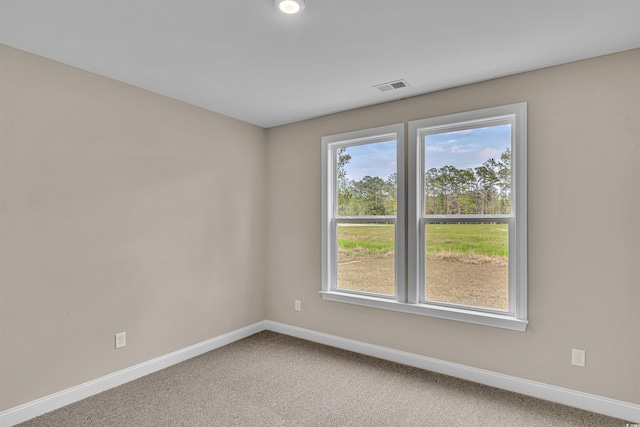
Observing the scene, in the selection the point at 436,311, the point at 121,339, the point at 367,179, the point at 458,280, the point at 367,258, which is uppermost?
the point at 367,179

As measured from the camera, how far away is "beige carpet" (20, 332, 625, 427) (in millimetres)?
2312

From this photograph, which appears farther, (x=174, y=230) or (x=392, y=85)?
(x=174, y=230)

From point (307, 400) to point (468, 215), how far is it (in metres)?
1.99

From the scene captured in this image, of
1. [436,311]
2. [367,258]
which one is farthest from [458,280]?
[367,258]

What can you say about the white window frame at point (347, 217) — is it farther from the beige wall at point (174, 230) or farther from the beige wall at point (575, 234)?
the beige wall at point (575, 234)

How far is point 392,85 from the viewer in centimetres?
293

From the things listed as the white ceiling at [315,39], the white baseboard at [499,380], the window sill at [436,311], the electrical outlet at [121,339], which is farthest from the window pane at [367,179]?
the electrical outlet at [121,339]

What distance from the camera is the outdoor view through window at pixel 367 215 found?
3449 mm

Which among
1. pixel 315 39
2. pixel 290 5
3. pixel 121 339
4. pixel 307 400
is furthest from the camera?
pixel 121 339

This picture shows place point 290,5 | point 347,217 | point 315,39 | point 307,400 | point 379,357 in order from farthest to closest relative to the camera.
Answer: point 347,217, point 379,357, point 307,400, point 315,39, point 290,5

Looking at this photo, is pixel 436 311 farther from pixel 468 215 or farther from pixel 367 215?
pixel 367 215

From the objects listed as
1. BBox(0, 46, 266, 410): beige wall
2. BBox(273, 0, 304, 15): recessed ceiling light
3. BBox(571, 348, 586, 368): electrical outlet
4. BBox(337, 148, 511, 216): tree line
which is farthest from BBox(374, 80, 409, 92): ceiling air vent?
BBox(571, 348, 586, 368): electrical outlet

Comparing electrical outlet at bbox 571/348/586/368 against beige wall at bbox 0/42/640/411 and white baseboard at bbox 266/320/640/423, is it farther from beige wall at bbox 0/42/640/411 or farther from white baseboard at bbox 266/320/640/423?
white baseboard at bbox 266/320/640/423

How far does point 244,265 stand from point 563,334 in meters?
3.04
